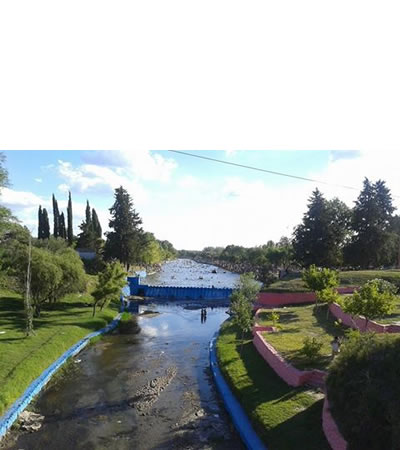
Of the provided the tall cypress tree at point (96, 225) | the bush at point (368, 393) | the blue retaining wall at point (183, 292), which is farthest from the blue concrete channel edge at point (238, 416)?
the tall cypress tree at point (96, 225)

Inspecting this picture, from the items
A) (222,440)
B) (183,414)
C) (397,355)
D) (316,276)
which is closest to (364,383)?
(397,355)

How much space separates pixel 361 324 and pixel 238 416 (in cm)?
905

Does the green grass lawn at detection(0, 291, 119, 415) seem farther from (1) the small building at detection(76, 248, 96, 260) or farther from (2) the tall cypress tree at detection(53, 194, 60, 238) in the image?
(2) the tall cypress tree at detection(53, 194, 60, 238)

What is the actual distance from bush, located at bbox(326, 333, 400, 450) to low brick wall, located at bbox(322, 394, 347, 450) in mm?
1581

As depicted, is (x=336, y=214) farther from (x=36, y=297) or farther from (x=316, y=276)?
(x=36, y=297)

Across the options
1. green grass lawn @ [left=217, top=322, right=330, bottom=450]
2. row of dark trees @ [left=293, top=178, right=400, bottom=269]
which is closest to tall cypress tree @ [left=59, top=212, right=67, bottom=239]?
row of dark trees @ [left=293, top=178, right=400, bottom=269]

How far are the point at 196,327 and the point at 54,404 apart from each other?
771 inches

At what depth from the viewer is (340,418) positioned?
9578mm

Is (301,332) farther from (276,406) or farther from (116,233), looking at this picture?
(116,233)

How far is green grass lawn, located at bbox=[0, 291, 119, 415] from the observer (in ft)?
61.1

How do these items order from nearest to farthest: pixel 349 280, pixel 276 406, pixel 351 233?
1. pixel 276 406
2. pixel 349 280
3. pixel 351 233

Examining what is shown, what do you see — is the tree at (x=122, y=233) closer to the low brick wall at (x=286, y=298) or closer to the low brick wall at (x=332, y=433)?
the low brick wall at (x=286, y=298)

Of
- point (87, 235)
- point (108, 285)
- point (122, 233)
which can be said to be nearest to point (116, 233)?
point (122, 233)

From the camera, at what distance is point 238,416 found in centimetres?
1602
